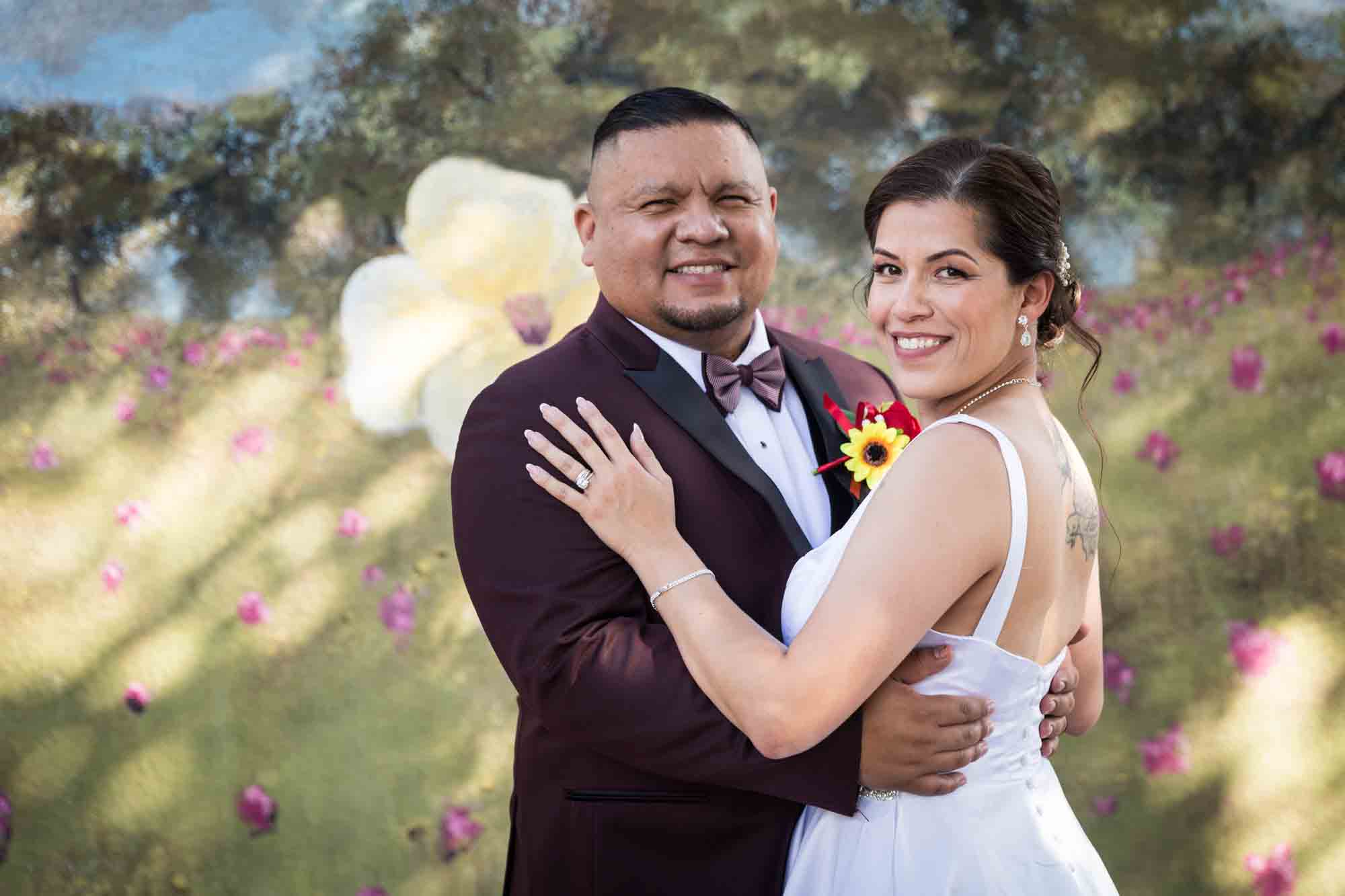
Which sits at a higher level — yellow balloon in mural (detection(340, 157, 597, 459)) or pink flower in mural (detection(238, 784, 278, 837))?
yellow balloon in mural (detection(340, 157, 597, 459))

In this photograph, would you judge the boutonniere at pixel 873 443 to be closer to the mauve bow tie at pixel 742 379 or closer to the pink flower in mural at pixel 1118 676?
the mauve bow tie at pixel 742 379

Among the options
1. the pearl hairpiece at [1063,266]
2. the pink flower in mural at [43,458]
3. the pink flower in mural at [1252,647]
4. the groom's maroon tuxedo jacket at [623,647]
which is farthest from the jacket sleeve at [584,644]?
the pink flower in mural at [1252,647]

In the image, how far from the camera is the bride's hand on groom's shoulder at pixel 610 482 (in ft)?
6.21

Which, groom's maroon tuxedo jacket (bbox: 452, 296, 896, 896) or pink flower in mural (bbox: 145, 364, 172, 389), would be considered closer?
groom's maroon tuxedo jacket (bbox: 452, 296, 896, 896)

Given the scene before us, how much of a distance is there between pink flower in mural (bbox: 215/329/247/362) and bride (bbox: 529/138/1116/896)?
192cm

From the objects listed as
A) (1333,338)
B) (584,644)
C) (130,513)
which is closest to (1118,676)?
(1333,338)

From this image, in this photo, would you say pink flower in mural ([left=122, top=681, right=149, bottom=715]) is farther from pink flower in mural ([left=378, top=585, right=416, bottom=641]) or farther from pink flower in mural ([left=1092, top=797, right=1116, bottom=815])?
pink flower in mural ([left=1092, top=797, right=1116, bottom=815])

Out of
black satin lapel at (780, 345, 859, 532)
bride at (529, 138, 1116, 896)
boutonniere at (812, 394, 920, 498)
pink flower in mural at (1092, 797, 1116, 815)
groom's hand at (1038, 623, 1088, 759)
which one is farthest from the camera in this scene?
pink flower in mural at (1092, 797, 1116, 815)

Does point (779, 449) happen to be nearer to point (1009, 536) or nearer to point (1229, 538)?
point (1009, 536)

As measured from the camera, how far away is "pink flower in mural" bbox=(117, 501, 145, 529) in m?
3.46

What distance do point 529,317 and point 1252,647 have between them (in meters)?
2.60

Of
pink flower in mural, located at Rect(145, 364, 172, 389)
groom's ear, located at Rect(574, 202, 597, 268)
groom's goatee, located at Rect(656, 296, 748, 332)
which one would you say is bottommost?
groom's goatee, located at Rect(656, 296, 748, 332)

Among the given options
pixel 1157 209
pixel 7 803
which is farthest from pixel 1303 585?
pixel 7 803

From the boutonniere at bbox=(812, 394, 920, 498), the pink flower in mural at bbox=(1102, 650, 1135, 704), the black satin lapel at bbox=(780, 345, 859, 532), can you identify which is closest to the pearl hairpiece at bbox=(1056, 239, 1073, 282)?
the boutonniere at bbox=(812, 394, 920, 498)
